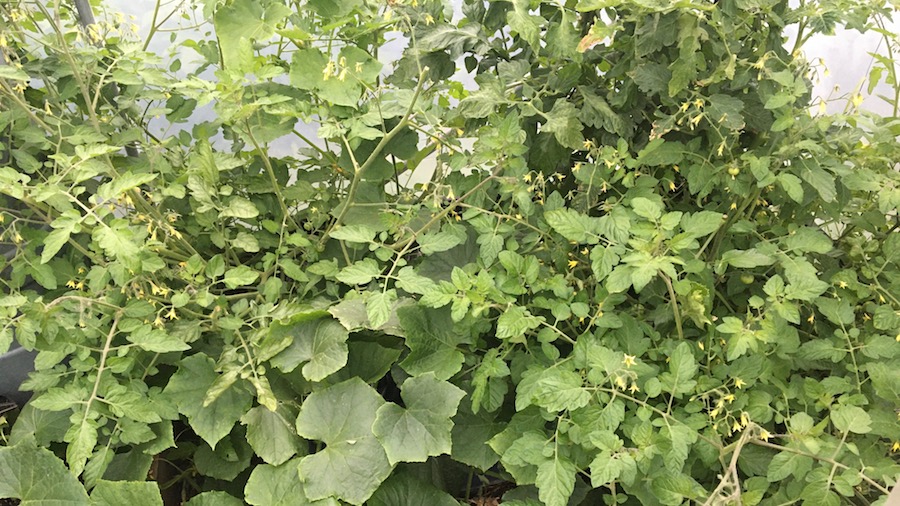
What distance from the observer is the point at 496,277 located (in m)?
0.86

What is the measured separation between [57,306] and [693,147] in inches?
34.7

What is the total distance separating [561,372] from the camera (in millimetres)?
770

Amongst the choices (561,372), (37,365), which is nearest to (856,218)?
(561,372)

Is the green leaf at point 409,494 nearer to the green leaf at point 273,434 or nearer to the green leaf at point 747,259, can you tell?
the green leaf at point 273,434

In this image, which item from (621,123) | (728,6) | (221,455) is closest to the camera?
(728,6)

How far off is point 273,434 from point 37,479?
1.09 feet

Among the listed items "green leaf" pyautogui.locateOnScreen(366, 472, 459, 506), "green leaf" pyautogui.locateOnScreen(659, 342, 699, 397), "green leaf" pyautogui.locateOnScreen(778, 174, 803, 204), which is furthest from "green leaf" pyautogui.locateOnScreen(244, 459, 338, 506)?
"green leaf" pyautogui.locateOnScreen(778, 174, 803, 204)

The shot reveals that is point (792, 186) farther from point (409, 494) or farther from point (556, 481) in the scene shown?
point (409, 494)

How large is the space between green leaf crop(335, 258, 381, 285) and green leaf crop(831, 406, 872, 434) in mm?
591

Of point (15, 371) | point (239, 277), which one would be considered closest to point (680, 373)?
point (239, 277)

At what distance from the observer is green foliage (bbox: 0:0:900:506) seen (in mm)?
765

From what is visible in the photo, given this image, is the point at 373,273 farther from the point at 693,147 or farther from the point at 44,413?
the point at 44,413

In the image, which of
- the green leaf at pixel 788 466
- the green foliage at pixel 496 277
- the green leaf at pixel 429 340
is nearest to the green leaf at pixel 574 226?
the green foliage at pixel 496 277

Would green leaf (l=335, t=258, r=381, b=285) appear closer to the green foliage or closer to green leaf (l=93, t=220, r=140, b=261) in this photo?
the green foliage
